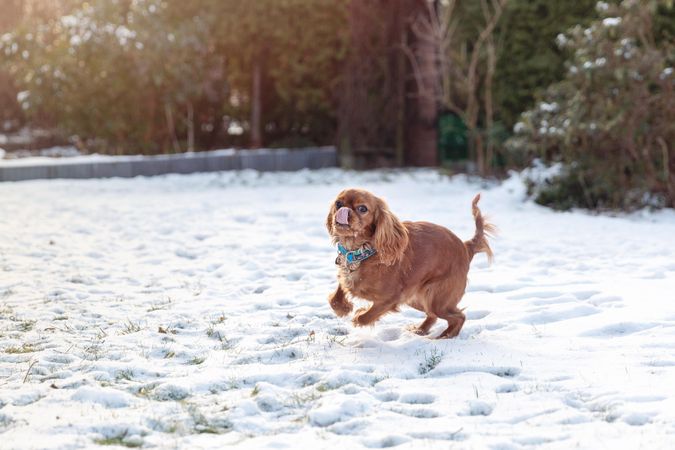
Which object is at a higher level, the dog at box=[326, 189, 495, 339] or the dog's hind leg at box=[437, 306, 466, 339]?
the dog at box=[326, 189, 495, 339]

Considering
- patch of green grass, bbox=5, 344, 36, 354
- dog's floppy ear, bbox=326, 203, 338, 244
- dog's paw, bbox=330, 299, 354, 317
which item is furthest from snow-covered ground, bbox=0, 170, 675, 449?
dog's floppy ear, bbox=326, 203, 338, 244

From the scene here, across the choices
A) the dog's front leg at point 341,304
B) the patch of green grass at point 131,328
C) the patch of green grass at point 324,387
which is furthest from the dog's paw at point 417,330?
the patch of green grass at point 131,328

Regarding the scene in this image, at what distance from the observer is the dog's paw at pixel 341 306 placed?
4.46 m

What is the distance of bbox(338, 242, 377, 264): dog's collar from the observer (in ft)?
14.0

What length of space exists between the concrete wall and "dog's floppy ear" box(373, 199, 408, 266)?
8650 millimetres

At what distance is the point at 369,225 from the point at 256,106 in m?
10.6

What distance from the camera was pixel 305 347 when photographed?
165 inches

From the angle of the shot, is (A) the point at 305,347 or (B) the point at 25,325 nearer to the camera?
(A) the point at 305,347

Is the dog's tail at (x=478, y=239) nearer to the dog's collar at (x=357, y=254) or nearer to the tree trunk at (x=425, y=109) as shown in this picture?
the dog's collar at (x=357, y=254)

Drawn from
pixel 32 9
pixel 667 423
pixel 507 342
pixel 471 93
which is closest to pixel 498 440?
pixel 667 423

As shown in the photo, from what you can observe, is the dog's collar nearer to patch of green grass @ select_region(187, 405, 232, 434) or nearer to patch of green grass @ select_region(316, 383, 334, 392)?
patch of green grass @ select_region(316, 383, 334, 392)

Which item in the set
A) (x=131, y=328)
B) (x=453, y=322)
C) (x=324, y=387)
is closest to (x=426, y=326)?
(x=453, y=322)

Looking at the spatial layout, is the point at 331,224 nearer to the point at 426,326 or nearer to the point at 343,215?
the point at 343,215

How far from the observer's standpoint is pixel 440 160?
45.5ft
